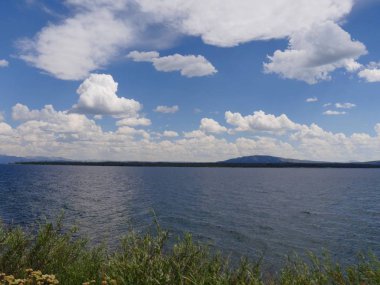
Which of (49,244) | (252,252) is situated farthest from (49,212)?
(49,244)

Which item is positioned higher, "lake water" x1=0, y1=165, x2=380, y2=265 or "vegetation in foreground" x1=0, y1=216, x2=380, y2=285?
"vegetation in foreground" x1=0, y1=216, x2=380, y2=285

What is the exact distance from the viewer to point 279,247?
39.5m

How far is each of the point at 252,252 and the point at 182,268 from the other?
28.3 meters

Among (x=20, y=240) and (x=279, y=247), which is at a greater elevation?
Answer: (x=20, y=240)

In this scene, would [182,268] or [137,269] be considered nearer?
[137,269]

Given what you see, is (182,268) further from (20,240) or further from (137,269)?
(20,240)

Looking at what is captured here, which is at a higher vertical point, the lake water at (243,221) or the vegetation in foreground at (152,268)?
the vegetation in foreground at (152,268)

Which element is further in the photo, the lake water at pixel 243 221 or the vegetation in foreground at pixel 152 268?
the lake water at pixel 243 221

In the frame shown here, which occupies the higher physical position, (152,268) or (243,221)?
(152,268)

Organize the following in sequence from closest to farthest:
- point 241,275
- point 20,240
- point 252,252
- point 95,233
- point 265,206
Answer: point 241,275, point 20,240, point 252,252, point 95,233, point 265,206

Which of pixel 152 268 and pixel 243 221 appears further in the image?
pixel 243 221

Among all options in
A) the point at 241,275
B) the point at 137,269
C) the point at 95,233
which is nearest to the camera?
the point at 137,269

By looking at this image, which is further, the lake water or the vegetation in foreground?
the lake water

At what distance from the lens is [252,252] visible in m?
37.6
